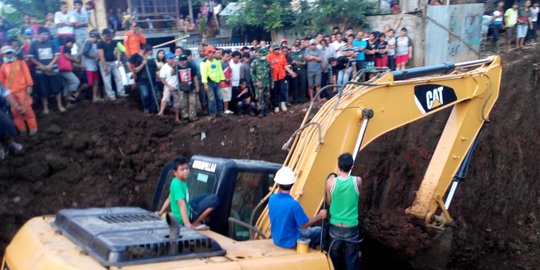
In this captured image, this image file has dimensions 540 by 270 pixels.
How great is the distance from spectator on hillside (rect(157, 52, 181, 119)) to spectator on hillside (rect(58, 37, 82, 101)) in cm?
170

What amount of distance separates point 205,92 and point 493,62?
7.16 m

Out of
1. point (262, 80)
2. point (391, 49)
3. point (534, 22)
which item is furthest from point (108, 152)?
point (534, 22)

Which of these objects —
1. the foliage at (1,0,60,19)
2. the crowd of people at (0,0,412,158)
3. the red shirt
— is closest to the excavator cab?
the crowd of people at (0,0,412,158)

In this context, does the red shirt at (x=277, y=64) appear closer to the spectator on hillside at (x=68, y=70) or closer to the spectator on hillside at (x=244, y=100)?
the spectator on hillside at (x=244, y=100)

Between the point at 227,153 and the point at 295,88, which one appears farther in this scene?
the point at 295,88

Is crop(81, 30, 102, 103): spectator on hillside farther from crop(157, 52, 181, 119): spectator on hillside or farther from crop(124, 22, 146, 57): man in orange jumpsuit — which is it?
crop(157, 52, 181, 119): spectator on hillside

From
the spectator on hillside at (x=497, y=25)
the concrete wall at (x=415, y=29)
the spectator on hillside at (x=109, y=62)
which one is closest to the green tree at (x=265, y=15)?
the concrete wall at (x=415, y=29)

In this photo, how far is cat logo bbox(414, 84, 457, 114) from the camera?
20.8ft

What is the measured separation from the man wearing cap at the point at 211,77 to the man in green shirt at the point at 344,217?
25.2ft

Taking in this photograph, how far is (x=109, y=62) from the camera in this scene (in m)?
12.3

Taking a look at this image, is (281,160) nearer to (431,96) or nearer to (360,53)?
(360,53)

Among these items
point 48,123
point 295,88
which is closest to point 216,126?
point 295,88

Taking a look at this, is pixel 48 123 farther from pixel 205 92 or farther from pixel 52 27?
pixel 205 92

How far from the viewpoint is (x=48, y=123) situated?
11.5m
